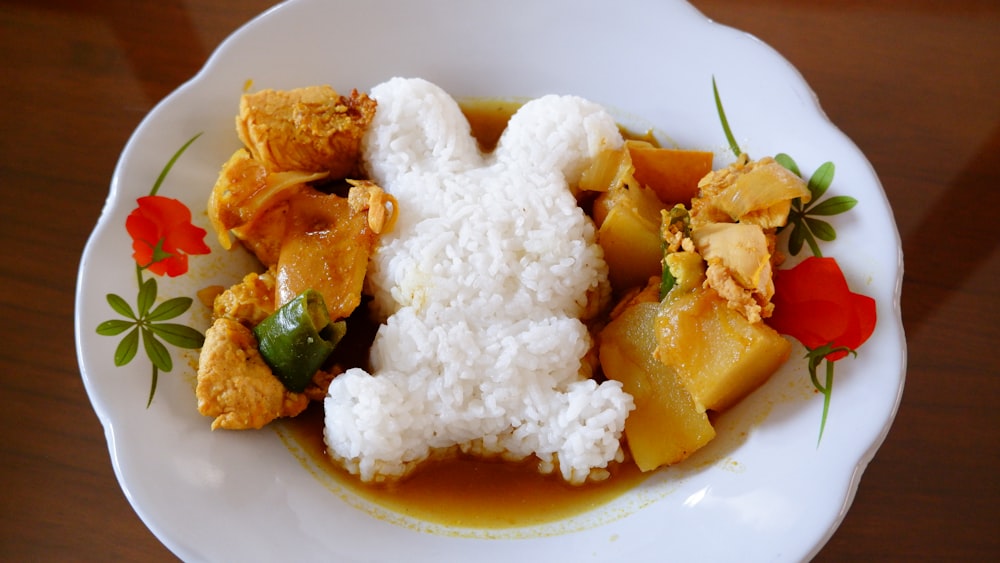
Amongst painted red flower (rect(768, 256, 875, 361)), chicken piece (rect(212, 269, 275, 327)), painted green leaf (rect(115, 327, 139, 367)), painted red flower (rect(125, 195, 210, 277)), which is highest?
painted red flower (rect(768, 256, 875, 361))

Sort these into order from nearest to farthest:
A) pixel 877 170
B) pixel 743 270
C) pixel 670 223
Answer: pixel 743 270
pixel 670 223
pixel 877 170

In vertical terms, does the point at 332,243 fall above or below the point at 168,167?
below

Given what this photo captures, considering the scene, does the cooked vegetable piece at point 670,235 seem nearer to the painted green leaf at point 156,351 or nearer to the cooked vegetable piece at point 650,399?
the cooked vegetable piece at point 650,399

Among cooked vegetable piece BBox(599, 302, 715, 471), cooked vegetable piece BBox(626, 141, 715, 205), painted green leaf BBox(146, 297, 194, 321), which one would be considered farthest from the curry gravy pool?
cooked vegetable piece BBox(626, 141, 715, 205)

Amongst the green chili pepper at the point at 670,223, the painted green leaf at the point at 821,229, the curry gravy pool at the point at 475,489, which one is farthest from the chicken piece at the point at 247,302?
the painted green leaf at the point at 821,229

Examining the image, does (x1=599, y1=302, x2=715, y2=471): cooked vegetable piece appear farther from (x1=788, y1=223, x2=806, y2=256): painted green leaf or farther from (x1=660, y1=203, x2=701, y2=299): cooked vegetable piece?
(x1=788, y1=223, x2=806, y2=256): painted green leaf

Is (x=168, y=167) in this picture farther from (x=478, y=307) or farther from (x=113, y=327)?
(x=478, y=307)

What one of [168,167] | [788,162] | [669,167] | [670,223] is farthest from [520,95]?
[168,167]

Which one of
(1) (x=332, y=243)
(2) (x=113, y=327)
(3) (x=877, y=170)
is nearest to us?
(2) (x=113, y=327)
